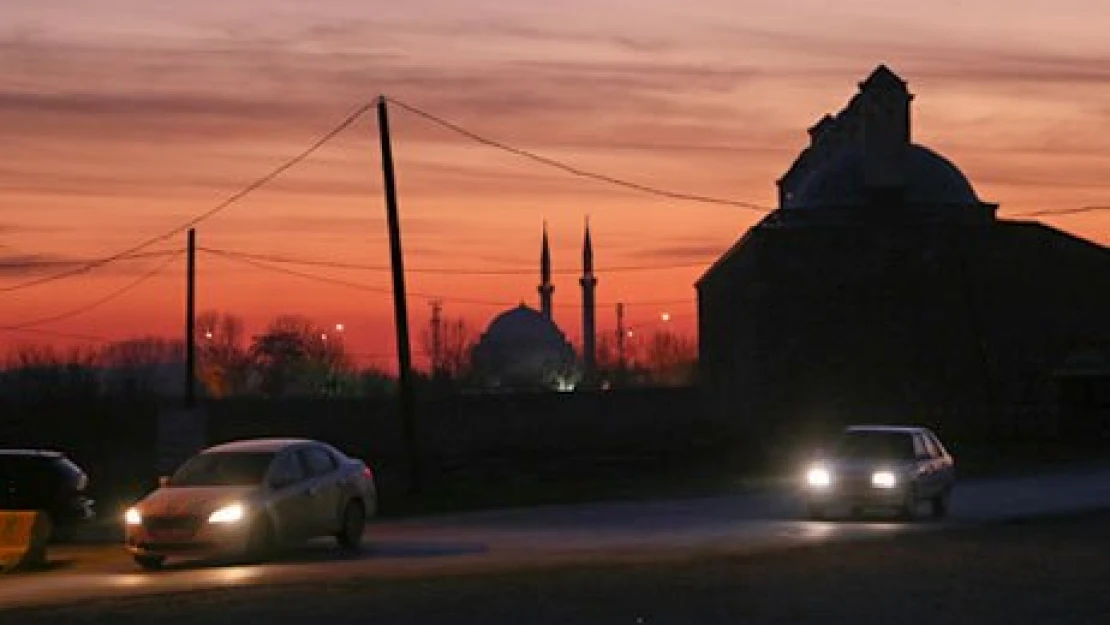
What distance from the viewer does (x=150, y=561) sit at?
2575cm

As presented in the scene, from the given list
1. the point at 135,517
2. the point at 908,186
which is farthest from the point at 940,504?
the point at 908,186

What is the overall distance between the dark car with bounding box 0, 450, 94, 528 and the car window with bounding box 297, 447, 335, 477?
4.63 metres

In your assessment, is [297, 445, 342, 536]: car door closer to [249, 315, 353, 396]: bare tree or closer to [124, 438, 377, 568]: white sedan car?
[124, 438, 377, 568]: white sedan car

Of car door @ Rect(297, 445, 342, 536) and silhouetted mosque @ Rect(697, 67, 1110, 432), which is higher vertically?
silhouetted mosque @ Rect(697, 67, 1110, 432)

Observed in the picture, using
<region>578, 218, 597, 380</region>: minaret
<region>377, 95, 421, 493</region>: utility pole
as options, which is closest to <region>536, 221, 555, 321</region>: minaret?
<region>578, 218, 597, 380</region>: minaret

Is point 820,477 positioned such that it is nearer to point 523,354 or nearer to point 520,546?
point 520,546

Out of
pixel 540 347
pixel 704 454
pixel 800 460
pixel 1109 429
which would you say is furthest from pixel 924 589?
pixel 540 347

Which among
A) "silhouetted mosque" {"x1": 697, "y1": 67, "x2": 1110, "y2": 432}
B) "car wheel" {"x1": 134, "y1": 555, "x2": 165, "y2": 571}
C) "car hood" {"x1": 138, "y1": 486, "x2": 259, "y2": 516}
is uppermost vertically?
"silhouetted mosque" {"x1": 697, "y1": 67, "x2": 1110, "y2": 432}

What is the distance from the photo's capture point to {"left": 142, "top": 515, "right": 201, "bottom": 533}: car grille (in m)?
25.5

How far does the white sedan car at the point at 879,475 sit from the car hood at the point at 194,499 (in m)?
12.2

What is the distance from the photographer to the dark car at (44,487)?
30.1 metres

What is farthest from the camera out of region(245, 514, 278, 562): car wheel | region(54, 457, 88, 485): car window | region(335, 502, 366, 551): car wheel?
region(54, 457, 88, 485): car window

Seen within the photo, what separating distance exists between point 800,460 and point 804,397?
2196 cm

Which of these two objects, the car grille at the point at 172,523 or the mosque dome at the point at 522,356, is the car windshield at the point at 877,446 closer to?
the car grille at the point at 172,523
